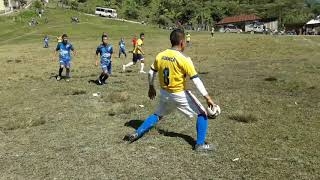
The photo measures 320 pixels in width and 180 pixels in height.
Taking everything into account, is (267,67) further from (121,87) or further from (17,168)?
(17,168)

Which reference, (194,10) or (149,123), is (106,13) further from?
(149,123)

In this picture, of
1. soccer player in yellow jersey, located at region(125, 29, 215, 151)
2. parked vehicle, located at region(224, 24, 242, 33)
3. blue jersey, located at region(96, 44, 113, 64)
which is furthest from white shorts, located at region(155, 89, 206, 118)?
parked vehicle, located at region(224, 24, 242, 33)

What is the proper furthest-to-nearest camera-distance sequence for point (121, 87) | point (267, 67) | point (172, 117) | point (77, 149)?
point (267, 67), point (121, 87), point (172, 117), point (77, 149)

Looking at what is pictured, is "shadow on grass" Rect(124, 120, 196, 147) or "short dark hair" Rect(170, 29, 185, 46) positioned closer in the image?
"short dark hair" Rect(170, 29, 185, 46)

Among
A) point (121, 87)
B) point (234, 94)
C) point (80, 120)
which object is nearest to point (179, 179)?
point (80, 120)

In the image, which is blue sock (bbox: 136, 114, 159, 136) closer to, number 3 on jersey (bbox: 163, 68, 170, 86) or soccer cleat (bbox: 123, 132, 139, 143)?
soccer cleat (bbox: 123, 132, 139, 143)

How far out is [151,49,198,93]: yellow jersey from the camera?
8.50 meters

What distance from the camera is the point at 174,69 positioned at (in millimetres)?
8664

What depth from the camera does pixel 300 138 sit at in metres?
9.55

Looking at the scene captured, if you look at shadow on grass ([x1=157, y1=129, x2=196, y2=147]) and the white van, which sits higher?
the white van

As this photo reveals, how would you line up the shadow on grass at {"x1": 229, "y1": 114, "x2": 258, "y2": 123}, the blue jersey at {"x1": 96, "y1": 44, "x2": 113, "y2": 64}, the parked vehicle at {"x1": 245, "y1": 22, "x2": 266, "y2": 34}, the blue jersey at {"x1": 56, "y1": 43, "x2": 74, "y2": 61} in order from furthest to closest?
the parked vehicle at {"x1": 245, "y1": 22, "x2": 266, "y2": 34} < the blue jersey at {"x1": 56, "y1": 43, "x2": 74, "y2": 61} < the blue jersey at {"x1": 96, "y1": 44, "x2": 113, "y2": 64} < the shadow on grass at {"x1": 229, "y1": 114, "x2": 258, "y2": 123}

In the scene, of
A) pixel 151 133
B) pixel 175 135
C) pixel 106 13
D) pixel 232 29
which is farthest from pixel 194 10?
pixel 175 135

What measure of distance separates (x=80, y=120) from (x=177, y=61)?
4.39 metres

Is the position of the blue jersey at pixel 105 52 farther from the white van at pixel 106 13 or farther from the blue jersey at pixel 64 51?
the white van at pixel 106 13
